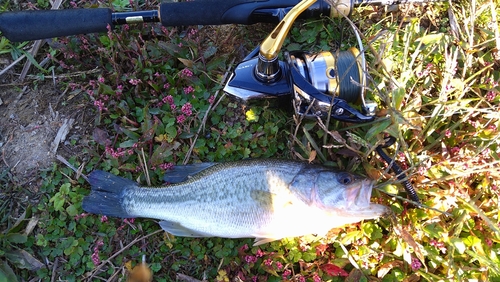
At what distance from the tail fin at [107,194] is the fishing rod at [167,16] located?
1.22m

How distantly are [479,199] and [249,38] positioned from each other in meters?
2.35

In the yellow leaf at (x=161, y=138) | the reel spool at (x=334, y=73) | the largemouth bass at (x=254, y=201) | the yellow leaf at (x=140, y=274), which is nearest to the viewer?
the largemouth bass at (x=254, y=201)

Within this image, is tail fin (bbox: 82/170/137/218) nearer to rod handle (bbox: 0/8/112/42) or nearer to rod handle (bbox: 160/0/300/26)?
rod handle (bbox: 0/8/112/42)

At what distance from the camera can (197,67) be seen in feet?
11.2

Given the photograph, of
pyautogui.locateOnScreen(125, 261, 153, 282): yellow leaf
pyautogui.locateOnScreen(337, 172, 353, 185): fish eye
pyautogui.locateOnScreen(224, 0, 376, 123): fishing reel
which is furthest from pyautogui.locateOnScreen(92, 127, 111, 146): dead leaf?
pyautogui.locateOnScreen(337, 172, 353, 185): fish eye

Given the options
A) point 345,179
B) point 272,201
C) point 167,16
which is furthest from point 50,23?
point 345,179

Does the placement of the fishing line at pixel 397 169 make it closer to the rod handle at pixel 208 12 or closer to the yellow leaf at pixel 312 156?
the yellow leaf at pixel 312 156

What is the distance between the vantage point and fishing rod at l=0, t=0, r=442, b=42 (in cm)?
311

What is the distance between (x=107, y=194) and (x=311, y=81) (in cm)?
180

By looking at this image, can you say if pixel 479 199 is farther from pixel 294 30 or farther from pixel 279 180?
pixel 294 30

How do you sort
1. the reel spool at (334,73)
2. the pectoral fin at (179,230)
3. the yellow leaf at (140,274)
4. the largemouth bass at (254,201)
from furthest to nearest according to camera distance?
the yellow leaf at (140,274)
the pectoral fin at (179,230)
the reel spool at (334,73)
the largemouth bass at (254,201)

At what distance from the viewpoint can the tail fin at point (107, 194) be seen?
3.05 meters

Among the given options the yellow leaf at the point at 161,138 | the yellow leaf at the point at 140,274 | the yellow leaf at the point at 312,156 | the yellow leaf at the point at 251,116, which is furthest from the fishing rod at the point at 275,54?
the yellow leaf at the point at 140,274

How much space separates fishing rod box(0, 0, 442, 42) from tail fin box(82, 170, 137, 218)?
1216mm
